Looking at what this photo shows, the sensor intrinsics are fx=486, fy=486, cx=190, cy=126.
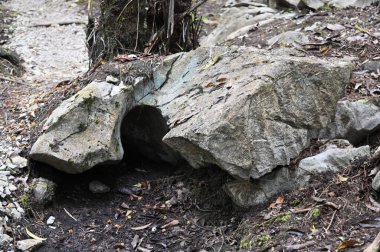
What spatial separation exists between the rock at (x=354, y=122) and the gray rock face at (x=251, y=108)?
0.08 meters

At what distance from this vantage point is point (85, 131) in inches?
172

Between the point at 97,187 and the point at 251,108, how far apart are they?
1.72 metres

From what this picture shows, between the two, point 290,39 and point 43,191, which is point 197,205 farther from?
point 290,39

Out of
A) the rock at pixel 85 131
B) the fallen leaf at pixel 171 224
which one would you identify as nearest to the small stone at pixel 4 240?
the rock at pixel 85 131

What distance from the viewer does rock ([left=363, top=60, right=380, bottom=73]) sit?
4.60m

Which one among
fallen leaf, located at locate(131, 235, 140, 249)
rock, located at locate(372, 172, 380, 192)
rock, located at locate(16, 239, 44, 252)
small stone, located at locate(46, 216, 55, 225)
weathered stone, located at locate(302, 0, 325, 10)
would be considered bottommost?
fallen leaf, located at locate(131, 235, 140, 249)

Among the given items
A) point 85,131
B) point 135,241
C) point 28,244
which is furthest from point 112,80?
point 28,244

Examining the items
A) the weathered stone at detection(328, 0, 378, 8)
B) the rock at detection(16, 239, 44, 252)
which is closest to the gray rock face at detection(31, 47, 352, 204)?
the rock at detection(16, 239, 44, 252)

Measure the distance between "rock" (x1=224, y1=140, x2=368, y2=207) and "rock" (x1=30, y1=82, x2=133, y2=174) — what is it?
3.86 feet

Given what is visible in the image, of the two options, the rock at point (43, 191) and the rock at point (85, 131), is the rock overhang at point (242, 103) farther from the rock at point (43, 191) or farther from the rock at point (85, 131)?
the rock at point (43, 191)

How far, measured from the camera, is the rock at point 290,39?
17.7 ft

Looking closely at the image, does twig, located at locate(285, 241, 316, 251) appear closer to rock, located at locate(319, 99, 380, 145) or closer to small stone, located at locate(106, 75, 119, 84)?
rock, located at locate(319, 99, 380, 145)

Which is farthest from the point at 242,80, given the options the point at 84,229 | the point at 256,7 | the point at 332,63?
the point at 256,7

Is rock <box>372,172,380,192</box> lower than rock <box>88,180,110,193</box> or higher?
higher
